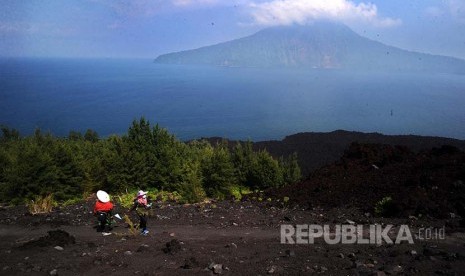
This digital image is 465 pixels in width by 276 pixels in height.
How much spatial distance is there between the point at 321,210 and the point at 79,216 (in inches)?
334

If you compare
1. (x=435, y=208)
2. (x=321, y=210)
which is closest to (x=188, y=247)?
(x=321, y=210)

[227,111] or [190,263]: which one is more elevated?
[190,263]

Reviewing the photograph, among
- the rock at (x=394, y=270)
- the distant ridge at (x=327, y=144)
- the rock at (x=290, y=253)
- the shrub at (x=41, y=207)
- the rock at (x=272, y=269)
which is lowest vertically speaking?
the distant ridge at (x=327, y=144)

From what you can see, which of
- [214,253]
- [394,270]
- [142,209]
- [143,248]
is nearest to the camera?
[394,270]

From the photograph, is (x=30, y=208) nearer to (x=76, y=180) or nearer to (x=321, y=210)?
(x=76, y=180)

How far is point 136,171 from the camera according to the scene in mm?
18938

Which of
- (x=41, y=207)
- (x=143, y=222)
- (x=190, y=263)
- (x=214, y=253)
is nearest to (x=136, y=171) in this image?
(x=41, y=207)

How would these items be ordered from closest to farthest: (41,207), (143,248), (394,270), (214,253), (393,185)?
(394,270), (214,253), (143,248), (393,185), (41,207)

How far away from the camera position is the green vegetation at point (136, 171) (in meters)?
16.4

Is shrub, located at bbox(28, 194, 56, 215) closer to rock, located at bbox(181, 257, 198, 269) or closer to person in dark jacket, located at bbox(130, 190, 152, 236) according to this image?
person in dark jacket, located at bbox(130, 190, 152, 236)

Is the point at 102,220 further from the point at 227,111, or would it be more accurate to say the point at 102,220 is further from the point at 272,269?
the point at 227,111

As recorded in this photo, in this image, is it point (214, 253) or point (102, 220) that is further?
point (102, 220)

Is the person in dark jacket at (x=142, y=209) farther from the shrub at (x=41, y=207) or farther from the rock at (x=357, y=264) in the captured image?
the rock at (x=357, y=264)

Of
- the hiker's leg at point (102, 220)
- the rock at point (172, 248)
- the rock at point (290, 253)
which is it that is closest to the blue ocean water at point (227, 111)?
the hiker's leg at point (102, 220)
